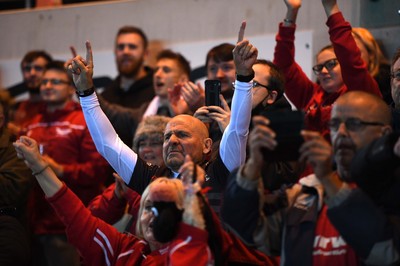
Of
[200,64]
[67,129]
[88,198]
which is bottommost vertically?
[88,198]

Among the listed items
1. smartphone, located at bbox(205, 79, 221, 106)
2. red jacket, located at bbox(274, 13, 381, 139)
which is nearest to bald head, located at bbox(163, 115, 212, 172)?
smartphone, located at bbox(205, 79, 221, 106)

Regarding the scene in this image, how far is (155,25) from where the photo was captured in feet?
20.2

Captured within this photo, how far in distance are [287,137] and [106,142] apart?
137cm

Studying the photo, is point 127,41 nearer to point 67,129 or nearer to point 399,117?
point 67,129

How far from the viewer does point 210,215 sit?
124 inches

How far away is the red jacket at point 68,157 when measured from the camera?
539cm

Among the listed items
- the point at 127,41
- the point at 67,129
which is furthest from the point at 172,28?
the point at 67,129

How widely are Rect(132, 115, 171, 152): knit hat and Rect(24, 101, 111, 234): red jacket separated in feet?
2.94

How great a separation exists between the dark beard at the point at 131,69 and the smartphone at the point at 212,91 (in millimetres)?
1894

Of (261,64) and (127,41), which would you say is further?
(127,41)

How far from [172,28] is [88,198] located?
141 centimetres

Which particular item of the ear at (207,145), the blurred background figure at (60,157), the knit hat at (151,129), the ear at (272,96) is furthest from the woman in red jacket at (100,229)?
the blurred background figure at (60,157)

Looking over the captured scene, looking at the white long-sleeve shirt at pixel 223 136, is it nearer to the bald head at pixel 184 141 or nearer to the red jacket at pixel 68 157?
the bald head at pixel 184 141

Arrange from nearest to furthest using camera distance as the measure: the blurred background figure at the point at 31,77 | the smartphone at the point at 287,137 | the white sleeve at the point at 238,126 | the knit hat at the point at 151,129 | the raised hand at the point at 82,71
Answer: the smartphone at the point at 287,137, the white sleeve at the point at 238,126, the raised hand at the point at 82,71, the knit hat at the point at 151,129, the blurred background figure at the point at 31,77
